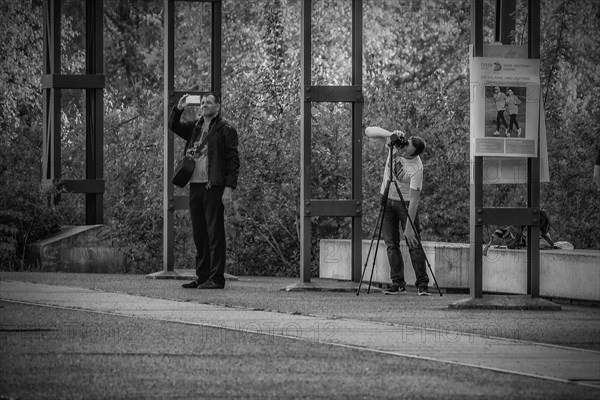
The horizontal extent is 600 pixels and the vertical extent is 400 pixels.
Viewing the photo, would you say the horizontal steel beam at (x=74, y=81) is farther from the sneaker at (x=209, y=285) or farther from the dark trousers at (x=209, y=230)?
the sneaker at (x=209, y=285)

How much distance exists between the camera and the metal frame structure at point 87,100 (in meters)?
24.0

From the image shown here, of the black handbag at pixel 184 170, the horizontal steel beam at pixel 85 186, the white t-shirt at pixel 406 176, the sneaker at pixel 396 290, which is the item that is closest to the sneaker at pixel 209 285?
the black handbag at pixel 184 170

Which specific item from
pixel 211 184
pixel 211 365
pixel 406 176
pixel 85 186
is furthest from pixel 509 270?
pixel 85 186

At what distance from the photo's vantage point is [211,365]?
948 cm

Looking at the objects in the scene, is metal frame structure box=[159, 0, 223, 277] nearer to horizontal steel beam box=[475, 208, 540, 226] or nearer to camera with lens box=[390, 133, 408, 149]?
camera with lens box=[390, 133, 408, 149]

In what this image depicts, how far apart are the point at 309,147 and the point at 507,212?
335 centimetres

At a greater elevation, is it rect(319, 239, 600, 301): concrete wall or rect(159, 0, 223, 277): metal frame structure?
rect(159, 0, 223, 277): metal frame structure

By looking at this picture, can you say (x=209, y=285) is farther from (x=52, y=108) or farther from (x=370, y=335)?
(x=52, y=108)

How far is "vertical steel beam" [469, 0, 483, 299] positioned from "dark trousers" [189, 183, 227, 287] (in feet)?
10.6

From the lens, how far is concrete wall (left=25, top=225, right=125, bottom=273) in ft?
70.1

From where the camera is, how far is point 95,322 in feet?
40.1

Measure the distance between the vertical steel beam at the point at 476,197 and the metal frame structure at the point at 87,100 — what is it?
34.4ft

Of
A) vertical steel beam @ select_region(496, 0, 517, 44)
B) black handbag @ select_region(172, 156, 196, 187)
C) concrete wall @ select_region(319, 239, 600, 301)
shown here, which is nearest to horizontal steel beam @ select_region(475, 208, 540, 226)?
concrete wall @ select_region(319, 239, 600, 301)

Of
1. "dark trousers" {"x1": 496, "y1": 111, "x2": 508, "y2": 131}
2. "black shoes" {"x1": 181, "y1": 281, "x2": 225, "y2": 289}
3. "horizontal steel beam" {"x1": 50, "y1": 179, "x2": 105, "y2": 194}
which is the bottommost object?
"black shoes" {"x1": 181, "y1": 281, "x2": 225, "y2": 289}
